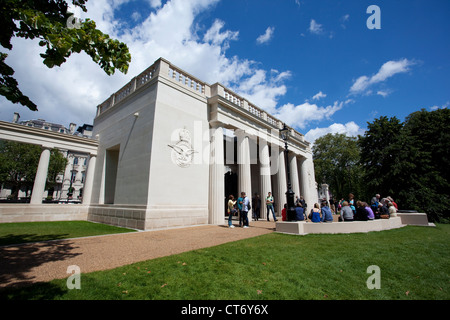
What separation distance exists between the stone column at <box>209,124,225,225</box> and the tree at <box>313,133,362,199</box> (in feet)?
107

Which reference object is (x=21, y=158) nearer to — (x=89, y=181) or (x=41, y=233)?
(x=89, y=181)

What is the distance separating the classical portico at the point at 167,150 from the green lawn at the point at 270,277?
638cm

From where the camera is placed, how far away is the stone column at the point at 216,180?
13093 mm

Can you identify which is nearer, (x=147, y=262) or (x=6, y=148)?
(x=147, y=262)

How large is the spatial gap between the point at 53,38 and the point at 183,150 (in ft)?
31.4

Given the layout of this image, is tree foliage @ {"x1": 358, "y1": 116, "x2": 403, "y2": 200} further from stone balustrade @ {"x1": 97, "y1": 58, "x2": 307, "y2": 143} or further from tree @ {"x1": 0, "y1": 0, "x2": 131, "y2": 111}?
tree @ {"x1": 0, "y1": 0, "x2": 131, "y2": 111}

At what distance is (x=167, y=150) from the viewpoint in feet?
39.0

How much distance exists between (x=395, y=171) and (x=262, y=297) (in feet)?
74.7

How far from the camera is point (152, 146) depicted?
36.8ft

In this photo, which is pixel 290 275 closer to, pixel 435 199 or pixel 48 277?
pixel 48 277

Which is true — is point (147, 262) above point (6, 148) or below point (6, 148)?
below

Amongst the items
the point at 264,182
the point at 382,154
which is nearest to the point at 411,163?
the point at 382,154

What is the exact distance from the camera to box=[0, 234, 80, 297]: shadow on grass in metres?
3.79

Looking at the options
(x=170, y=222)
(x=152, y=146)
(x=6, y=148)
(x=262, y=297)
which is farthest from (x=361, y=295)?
(x=6, y=148)
